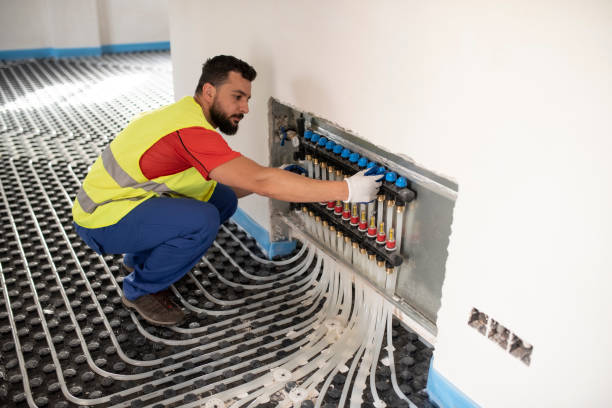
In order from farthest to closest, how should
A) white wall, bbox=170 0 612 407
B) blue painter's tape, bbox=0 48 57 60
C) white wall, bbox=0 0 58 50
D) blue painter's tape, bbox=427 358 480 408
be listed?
blue painter's tape, bbox=0 48 57 60
white wall, bbox=0 0 58 50
blue painter's tape, bbox=427 358 480 408
white wall, bbox=170 0 612 407

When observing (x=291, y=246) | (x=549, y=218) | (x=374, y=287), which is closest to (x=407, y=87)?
(x=549, y=218)

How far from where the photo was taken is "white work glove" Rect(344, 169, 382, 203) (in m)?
1.86

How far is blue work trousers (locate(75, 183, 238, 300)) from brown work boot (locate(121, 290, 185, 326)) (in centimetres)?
3

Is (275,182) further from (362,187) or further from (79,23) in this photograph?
(79,23)

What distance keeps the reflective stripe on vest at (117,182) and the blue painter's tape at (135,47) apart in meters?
5.33

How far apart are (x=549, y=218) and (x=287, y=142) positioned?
1377 mm

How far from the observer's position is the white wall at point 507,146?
120cm

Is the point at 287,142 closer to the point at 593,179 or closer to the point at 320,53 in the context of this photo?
the point at 320,53

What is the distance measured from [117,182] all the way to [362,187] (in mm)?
925

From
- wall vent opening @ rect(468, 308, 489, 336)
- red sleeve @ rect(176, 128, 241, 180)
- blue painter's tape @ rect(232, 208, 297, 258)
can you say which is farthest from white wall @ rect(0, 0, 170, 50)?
wall vent opening @ rect(468, 308, 489, 336)

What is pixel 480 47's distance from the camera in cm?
138

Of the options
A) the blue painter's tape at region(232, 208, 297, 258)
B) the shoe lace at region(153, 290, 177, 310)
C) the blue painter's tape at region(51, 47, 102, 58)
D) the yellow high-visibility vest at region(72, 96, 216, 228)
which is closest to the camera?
the yellow high-visibility vest at region(72, 96, 216, 228)

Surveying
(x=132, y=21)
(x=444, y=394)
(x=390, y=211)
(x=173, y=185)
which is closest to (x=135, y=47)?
(x=132, y=21)

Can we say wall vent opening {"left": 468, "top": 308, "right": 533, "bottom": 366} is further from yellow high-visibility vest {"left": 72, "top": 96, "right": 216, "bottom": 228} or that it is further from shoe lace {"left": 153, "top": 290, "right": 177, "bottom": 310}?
shoe lace {"left": 153, "top": 290, "right": 177, "bottom": 310}
